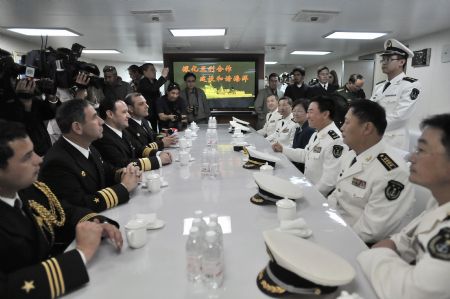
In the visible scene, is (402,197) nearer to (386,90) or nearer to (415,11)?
(386,90)

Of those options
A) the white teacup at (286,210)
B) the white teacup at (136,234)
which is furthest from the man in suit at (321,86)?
the white teacup at (136,234)

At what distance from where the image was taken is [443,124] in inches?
41.4

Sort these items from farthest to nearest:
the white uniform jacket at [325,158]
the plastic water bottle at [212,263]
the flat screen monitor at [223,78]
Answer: the flat screen monitor at [223,78] < the white uniform jacket at [325,158] < the plastic water bottle at [212,263]

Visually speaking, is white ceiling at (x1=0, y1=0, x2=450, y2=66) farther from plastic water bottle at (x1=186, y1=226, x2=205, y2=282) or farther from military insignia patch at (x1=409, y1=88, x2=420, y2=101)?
plastic water bottle at (x1=186, y1=226, x2=205, y2=282)

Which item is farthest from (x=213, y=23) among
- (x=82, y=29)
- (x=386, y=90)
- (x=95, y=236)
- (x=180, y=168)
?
(x=95, y=236)

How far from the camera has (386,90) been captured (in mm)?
3342

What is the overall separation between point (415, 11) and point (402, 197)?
3250 millimetres

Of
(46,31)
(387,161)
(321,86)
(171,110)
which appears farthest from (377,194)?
(46,31)

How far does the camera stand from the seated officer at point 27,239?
906 mm

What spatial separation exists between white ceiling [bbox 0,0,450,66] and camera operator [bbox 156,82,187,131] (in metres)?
0.99

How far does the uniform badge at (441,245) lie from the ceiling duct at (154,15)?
139 inches

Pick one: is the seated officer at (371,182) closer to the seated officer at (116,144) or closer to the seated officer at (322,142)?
the seated officer at (322,142)

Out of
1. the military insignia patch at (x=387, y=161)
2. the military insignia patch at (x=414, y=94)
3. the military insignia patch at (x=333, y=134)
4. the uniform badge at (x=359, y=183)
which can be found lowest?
the uniform badge at (x=359, y=183)

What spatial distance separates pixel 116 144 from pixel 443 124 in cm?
214
